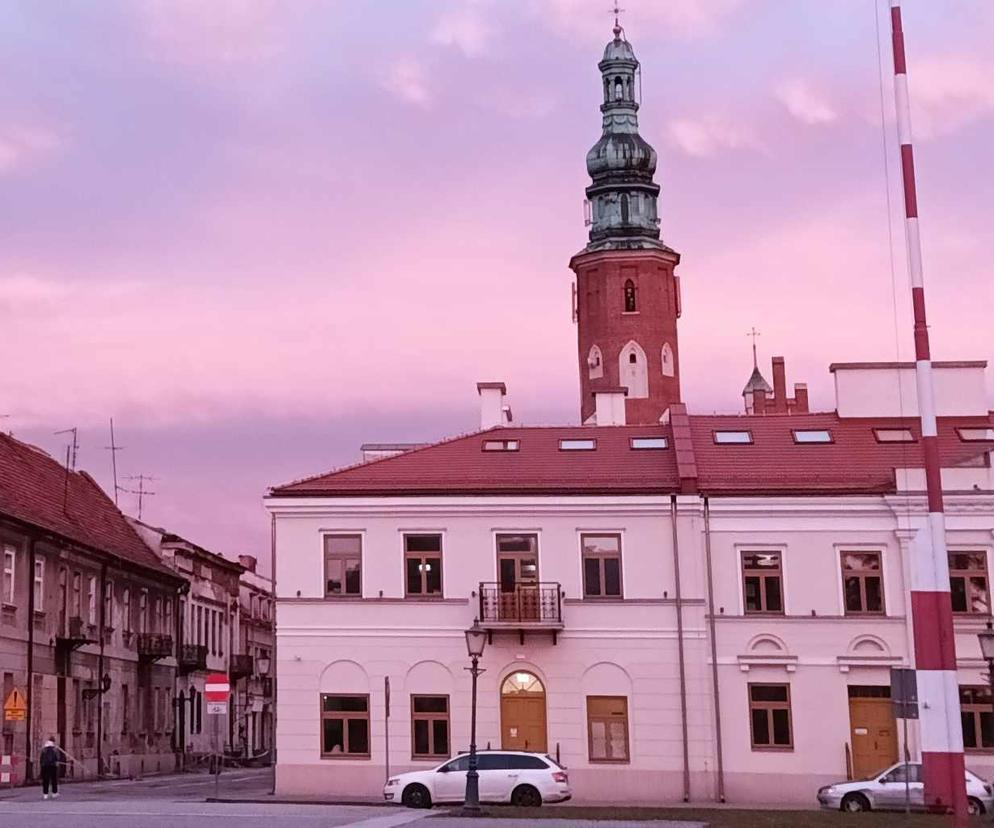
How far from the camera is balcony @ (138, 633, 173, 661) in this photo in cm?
5681

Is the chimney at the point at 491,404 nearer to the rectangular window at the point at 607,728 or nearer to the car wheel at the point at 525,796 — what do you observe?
the rectangular window at the point at 607,728

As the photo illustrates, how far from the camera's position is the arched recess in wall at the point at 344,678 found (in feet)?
133

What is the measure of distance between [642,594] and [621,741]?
381cm

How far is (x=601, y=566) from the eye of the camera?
134 feet

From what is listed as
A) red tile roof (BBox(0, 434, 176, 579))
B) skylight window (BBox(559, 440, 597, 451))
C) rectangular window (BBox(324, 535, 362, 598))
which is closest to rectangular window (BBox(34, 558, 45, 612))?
red tile roof (BBox(0, 434, 176, 579))

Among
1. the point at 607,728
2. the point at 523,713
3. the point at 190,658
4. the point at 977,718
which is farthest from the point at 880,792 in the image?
the point at 190,658

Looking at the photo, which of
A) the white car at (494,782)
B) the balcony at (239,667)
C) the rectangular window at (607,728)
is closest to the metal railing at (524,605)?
the rectangular window at (607,728)

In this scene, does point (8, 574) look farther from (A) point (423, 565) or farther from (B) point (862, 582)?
(B) point (862, 582)

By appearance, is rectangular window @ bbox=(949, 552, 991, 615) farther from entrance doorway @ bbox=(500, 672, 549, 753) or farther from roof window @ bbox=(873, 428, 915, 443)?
entrance doorway @ bbox=(500, 672, 549, 753)

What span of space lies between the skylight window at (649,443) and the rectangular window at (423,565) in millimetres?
6581

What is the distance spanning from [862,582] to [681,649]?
5.08 meters

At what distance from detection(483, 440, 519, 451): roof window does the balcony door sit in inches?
133

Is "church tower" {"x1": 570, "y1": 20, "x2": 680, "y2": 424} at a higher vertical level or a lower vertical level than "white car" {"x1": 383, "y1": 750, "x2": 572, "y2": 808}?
higher

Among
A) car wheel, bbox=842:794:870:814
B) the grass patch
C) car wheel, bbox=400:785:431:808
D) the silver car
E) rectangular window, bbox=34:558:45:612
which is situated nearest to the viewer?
the grass patch
